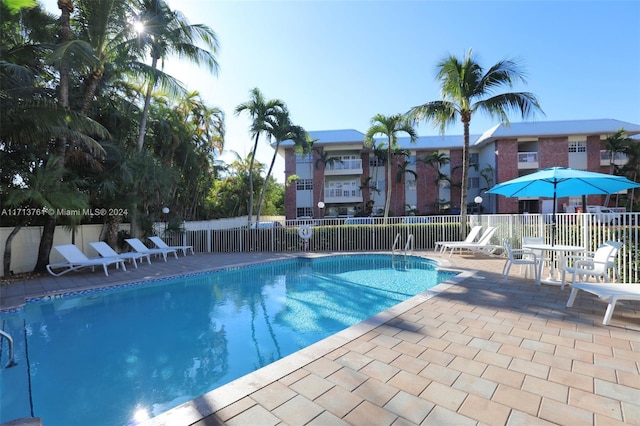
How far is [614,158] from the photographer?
21750 mm

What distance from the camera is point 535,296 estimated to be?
16.3 feet

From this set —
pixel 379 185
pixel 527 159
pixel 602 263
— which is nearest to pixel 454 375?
pixel 602 263

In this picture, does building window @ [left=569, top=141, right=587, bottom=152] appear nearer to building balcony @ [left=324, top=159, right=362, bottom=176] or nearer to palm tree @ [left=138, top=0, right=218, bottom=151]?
building balcony @ [left=324, top=159, right=362, bottom=176]

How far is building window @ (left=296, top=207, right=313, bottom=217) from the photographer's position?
25320 mm

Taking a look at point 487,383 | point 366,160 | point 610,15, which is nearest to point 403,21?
point 610,15

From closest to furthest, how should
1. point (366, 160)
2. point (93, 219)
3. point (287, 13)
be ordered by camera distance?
point (287, 13) → point (93, 219) → point (366, 160)

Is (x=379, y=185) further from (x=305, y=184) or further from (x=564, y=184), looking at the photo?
(x=564, y=184)

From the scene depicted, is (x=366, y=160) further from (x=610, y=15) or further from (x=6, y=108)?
(x=6, y=108)

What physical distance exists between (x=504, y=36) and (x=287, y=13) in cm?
691

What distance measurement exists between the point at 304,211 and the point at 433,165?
11.5 m

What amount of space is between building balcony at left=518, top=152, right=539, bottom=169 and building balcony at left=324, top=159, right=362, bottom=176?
1230 centimetres

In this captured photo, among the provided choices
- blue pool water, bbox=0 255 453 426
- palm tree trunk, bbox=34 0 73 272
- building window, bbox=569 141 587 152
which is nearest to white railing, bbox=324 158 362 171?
building window, bbox=569 141 587 152

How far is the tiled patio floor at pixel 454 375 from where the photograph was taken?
2012 mm

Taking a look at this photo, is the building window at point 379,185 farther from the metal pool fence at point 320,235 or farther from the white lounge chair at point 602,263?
the white lounge chair at point 602,263
